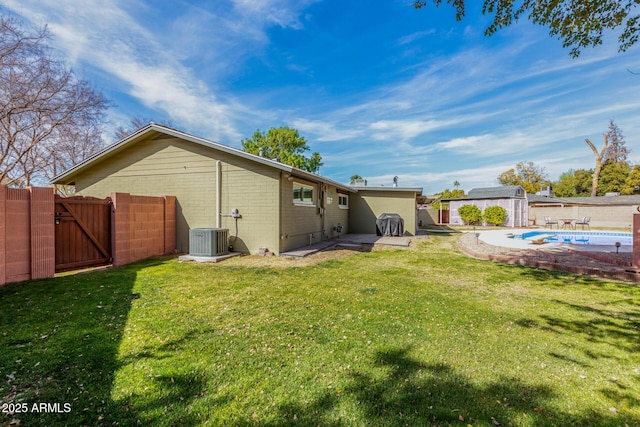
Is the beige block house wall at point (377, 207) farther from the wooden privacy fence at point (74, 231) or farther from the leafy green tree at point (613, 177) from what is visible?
the leafy green tree at point (613, 177)

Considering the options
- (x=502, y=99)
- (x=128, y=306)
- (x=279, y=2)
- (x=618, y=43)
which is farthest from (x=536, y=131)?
(x=128, y=306)

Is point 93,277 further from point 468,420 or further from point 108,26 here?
point 108,26

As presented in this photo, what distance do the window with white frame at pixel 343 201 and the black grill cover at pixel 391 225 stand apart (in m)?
2.25

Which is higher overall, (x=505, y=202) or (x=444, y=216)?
(x=505, y=202)

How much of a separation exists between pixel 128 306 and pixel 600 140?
160 feet

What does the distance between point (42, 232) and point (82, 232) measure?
1102 millimetres

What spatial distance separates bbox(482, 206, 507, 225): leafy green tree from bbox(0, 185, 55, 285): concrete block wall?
27.7 m

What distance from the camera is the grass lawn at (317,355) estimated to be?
1977 millimetres

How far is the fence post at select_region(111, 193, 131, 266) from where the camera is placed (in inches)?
280

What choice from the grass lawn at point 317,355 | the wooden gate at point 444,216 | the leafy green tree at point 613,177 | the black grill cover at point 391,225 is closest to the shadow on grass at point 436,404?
the grass lawn at point 317,355

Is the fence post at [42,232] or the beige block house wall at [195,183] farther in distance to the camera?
the beige block house wall at [195,183]

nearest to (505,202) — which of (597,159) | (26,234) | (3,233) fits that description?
(597,159)

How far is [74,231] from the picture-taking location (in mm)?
6473

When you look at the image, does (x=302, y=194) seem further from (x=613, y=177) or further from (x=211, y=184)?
(x=613, y=177)
